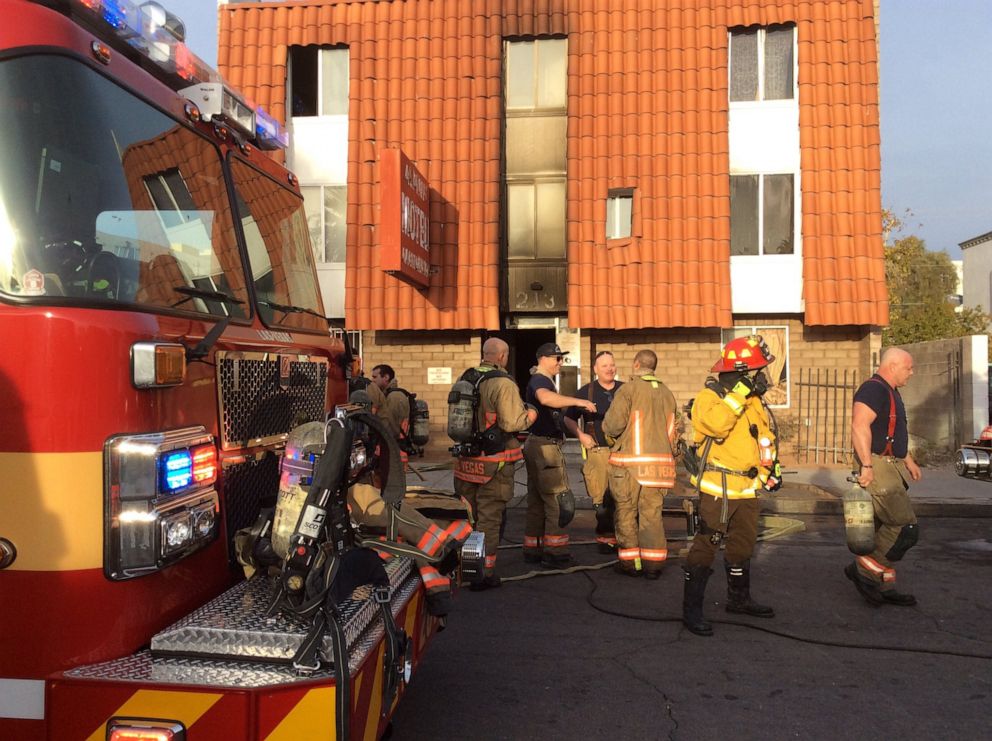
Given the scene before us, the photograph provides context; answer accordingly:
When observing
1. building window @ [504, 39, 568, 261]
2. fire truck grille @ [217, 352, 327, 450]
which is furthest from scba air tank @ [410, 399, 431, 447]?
building window @ [504, 39, 568, 261]

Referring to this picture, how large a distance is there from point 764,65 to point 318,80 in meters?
7.79

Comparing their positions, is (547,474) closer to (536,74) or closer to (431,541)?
(431,541)

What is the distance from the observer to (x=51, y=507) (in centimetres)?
197

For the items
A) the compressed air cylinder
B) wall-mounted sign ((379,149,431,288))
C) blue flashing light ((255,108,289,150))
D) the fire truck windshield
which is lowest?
the compressed air cylinder

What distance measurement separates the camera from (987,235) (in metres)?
46.4

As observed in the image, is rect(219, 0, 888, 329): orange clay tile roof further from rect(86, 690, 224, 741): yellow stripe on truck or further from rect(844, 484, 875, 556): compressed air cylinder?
rect(86, 690, 224, 741): yellow stripe on truck

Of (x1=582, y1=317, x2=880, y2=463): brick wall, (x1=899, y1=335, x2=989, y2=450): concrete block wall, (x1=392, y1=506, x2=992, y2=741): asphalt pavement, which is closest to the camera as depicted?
(x1=392, y1=506, x2=992, y2=741): asphalt pavement

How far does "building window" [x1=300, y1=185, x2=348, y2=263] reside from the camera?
45.0 ft

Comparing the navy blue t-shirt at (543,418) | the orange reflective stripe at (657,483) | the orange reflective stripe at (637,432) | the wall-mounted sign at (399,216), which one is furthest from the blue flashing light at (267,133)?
the wall-mounted sign at (399,216)

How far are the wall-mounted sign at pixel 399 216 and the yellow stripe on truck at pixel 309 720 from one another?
930 centimetres

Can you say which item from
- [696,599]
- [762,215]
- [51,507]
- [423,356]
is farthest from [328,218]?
[51,507]

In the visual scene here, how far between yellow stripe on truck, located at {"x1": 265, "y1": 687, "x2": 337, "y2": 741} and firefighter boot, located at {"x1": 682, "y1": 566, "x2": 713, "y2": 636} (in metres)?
3.13

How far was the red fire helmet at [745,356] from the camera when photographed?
4.82 meters

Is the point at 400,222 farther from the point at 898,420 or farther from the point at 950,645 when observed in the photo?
the point at 950,645
